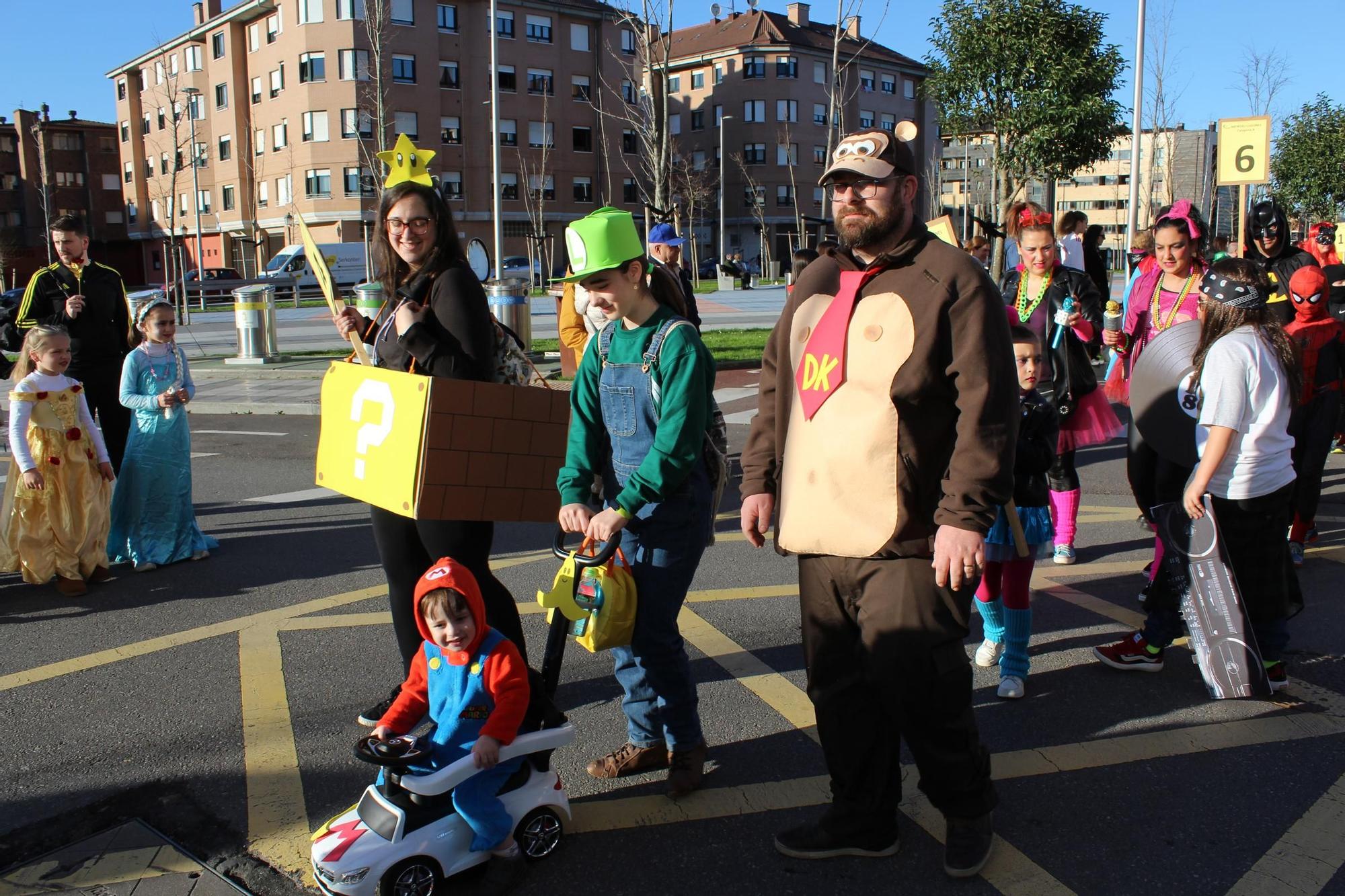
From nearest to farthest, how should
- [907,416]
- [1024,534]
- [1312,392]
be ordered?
[907,416]
[1024,534]
[1312,392]

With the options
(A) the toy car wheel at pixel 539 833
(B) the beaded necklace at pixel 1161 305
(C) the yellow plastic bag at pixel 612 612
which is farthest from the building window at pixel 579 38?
(A) the toy car wheel at pixel 539 833

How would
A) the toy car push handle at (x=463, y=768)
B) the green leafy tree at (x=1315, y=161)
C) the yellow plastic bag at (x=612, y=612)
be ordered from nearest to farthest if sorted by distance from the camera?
1. the toy car push handle at (x=463, y=768)
2. the yellow plastic bag at (x=612, y=612)
3. the green leafy tree at (x=1315, y=161)

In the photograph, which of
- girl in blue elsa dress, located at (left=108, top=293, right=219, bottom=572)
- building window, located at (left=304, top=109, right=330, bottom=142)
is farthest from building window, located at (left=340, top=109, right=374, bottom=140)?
girl in blue elsa dress, located at (left=108, top=293, right=219, bottom=572)

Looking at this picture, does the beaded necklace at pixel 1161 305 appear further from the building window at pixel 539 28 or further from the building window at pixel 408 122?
the building window at pixel 539 28

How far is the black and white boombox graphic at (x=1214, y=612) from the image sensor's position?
3.95m

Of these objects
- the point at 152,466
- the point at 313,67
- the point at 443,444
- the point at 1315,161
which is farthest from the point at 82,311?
the point at 313,67

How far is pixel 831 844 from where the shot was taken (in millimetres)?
Answer: 3027

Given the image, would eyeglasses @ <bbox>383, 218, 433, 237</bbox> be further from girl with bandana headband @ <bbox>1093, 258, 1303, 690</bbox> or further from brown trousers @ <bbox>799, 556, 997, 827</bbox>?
girl with bandana headband @ <bbox>1093, 258, 1303, 690</bbox>

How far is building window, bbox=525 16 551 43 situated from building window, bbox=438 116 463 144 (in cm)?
609

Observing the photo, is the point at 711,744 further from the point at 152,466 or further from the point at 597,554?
the point at 152,466

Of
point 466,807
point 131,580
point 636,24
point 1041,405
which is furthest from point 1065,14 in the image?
point 466,807

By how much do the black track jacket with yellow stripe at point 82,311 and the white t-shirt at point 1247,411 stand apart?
6.40 m

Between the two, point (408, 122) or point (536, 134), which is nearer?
point (408, 122)

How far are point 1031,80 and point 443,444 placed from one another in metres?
17.6
